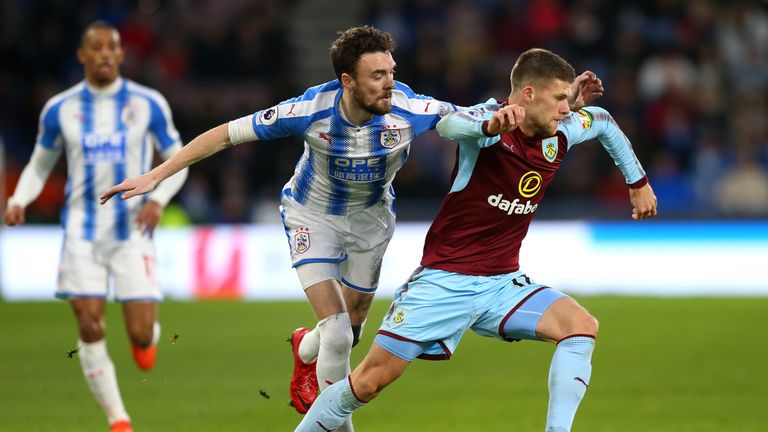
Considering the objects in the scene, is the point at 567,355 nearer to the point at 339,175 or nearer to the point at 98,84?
the point at 339,175

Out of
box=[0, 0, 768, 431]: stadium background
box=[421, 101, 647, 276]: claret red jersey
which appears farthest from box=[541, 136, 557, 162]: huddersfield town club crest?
box=[0, 0, 768, 431]: stadium background

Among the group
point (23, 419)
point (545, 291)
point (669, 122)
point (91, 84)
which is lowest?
point (23, 419)

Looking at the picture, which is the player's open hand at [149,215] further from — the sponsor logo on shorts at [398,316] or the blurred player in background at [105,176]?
the sponsor logo on shorts at [398,316]

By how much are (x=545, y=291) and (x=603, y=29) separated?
12.8 meters

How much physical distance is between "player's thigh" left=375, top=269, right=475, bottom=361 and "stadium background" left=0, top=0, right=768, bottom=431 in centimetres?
349

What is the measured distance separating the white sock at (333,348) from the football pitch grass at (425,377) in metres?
0.54

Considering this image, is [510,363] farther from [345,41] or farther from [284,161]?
[284,161]

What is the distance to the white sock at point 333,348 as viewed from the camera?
642 cm

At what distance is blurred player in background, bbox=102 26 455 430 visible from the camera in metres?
6.19

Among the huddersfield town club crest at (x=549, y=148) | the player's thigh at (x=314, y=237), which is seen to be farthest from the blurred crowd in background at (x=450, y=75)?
the huddersfield town club crest at (x=549, y=148)

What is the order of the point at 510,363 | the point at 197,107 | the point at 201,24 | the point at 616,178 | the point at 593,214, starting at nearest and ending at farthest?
the point at 510,363 < the point at 593,214 < the point at 616,178 < the point at 197,107 < the point at 201,24

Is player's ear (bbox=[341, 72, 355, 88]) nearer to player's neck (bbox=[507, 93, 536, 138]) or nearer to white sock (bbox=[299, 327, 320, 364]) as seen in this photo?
player's neck (bbox=[507, 93, 536, 138])

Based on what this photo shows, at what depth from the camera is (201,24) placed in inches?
749

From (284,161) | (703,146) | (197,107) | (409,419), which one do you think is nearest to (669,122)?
(703,146)
